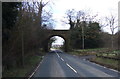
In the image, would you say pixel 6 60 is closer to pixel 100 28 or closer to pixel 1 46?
pixel 1 46

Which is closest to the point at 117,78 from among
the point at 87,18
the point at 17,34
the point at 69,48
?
the point at 17,34

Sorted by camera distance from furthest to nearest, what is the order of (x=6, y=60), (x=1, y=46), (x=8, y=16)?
(x=6, y=60) < (x=1, y=46) < (x=8, y=16)

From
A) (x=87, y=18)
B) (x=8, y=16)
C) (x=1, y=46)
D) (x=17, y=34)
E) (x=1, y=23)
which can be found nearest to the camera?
(x=1, y=23)

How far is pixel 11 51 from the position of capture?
63.4 feet

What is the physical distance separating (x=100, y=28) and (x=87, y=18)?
813 centimetres

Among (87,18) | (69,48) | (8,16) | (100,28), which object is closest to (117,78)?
(8,16)

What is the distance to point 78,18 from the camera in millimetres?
84000

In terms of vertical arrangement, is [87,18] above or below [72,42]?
above

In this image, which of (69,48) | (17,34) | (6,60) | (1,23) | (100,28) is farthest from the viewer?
(69,48)

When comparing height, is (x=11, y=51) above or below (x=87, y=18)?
below

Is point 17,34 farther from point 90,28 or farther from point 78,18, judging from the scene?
point 78,18

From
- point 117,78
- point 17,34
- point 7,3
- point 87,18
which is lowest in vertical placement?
point 117,78

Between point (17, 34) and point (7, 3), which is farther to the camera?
point (17, 34)

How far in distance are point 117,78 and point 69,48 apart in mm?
73418
